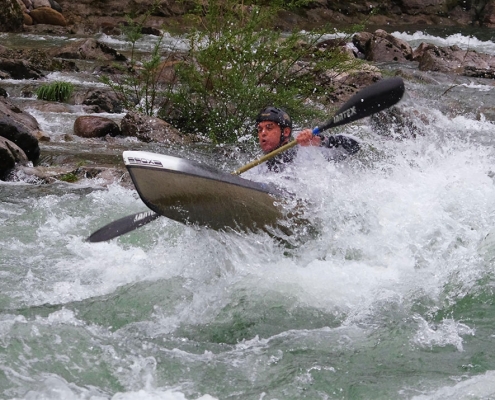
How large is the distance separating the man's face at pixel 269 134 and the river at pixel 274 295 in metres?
0.20

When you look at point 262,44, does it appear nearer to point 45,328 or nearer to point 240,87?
point 240,87

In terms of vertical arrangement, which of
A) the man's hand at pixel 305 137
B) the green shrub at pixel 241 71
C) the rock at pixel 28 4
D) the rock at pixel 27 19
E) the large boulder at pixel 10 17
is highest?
the man's hand at pixel 305 137

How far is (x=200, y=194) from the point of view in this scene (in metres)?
4.39

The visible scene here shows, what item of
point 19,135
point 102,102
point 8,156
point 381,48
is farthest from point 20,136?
→ point 381,48

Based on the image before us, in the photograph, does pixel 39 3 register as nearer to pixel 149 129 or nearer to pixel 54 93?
pixel 54 93

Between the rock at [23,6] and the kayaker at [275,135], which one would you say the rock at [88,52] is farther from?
the kayaker at [275,135]

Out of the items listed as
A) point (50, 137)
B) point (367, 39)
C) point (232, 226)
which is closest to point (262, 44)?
point (50, 137)

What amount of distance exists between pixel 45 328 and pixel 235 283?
1240 millimetres

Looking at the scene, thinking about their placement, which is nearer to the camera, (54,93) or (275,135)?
(275,135)

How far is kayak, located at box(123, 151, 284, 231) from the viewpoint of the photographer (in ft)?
14.0

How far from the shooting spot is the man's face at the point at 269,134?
17.0ft

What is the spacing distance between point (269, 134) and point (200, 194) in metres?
1.00


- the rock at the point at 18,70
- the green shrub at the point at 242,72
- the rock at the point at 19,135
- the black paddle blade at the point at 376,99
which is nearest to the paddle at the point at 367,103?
the black paddle blade at the point at 376,99

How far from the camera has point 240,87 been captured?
27.5ft
